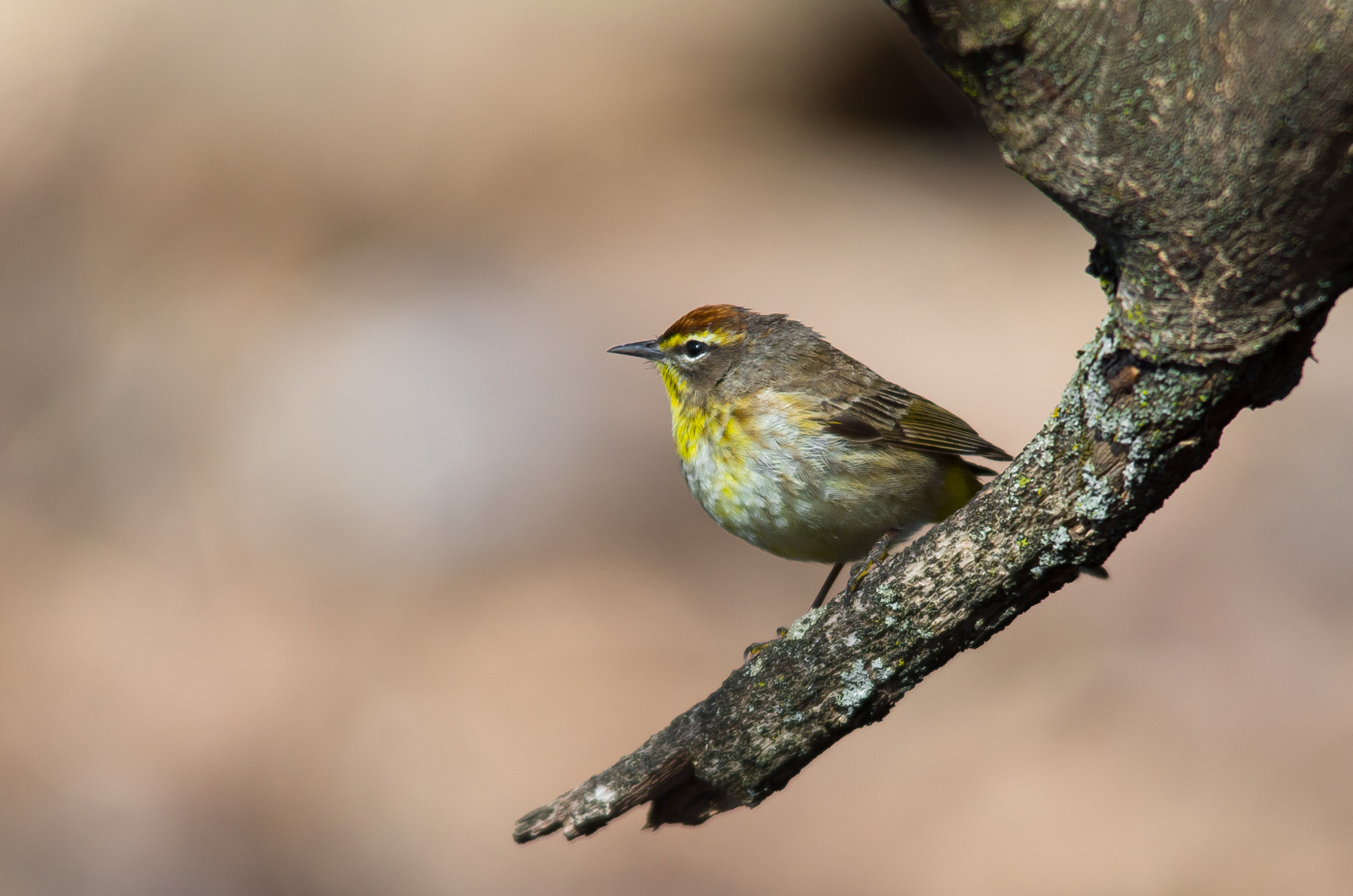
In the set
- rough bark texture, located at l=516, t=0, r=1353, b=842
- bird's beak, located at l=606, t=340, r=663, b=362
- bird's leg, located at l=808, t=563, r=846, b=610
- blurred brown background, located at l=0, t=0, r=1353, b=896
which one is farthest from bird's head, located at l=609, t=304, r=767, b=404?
blurred brown background, located at l=0, t=0, r=1353, b=896

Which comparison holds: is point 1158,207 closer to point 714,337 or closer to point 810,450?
point 810,450

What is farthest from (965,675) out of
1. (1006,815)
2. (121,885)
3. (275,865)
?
(121,885)

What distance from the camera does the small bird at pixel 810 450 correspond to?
4.53 meters

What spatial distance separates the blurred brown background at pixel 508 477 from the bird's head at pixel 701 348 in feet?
16.2

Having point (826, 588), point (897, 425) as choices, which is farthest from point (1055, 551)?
point (826, 588)

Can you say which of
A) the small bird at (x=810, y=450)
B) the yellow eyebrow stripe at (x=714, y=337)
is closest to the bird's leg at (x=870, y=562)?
the small bird at (x=810, y=450)

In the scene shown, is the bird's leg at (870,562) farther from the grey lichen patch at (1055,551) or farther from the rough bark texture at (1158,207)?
the rough bark texture at (1158,207)

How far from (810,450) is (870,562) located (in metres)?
0.85

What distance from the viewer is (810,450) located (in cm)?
454

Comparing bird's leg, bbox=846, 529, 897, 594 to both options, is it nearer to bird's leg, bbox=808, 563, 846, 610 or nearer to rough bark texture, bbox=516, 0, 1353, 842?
bird's leg, bbox=808, 563, 846, 610

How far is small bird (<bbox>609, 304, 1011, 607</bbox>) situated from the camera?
453cm

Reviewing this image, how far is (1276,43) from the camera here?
170 cm

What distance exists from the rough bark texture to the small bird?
1.96 meters

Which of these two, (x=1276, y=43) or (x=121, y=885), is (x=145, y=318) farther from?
(x=1276, y=43)
